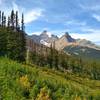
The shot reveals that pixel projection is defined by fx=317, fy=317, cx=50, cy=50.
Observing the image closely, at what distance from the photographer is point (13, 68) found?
78.9 feet

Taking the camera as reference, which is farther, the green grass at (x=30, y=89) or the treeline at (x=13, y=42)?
the treeline at (x=13, y=42)

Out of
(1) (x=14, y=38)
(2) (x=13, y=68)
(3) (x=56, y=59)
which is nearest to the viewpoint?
(2) (x=13, y=68)

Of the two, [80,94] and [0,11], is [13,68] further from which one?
[0,11]

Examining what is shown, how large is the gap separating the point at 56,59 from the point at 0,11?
44.3 metres

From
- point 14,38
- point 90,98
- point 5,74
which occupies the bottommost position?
point 90,98

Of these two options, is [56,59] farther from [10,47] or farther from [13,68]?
[13,68]

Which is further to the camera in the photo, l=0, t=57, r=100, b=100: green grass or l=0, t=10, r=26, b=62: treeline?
l=0, t=10, r=26, b=62: treeline

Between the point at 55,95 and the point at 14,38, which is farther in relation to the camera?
the point at 14,38

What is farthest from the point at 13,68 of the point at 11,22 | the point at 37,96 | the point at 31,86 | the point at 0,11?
the point at 0,11

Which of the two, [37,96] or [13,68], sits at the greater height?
[13,68]

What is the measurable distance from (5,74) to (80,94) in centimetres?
571

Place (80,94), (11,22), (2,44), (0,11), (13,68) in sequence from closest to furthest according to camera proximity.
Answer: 1. (80,94)
2. (13,68)
3. (2,44)
4. (11,22)
5. (0,11)

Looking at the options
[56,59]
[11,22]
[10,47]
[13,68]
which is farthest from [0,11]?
[13,68]

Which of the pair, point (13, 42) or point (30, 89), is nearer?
point (30, 89)
